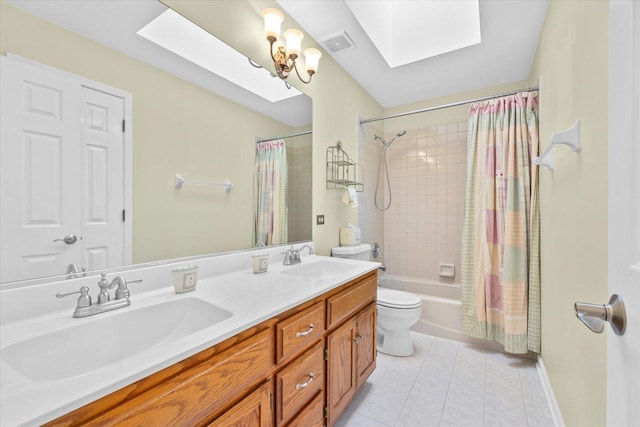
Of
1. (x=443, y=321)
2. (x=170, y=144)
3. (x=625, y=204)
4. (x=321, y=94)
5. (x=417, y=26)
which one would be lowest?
(x=443, y=321)

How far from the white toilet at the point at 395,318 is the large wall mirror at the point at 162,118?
3.69ft

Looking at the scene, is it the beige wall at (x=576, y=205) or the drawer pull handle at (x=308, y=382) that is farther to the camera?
the drawer pull handle at (x=308, y=382)

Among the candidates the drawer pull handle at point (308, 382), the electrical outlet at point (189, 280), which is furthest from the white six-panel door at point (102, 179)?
the drawer pull handle at point (308, 382)

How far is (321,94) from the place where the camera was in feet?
7.02

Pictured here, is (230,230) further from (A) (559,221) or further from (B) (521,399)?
(B) (521,399)

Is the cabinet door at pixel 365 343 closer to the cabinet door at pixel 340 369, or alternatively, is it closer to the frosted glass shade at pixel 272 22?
the cabinet door at pixel 340 369

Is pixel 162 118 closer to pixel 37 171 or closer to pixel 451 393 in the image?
pixel 37 171

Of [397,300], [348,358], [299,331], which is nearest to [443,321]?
[397,300]

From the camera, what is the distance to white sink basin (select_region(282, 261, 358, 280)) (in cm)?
157

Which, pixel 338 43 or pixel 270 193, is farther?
pixel 338 43

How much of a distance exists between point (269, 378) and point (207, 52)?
148 cm

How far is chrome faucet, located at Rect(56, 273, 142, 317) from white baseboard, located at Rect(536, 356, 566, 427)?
6.70 feet

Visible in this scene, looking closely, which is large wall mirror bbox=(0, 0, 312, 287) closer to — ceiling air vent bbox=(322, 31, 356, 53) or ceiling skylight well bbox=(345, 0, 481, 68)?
ceiling air vent bbox=(322, 31, 356, 53)

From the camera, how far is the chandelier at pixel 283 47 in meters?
1.49
